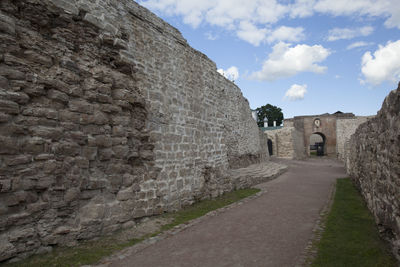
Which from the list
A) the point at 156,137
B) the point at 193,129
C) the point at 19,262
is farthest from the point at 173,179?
the point at 19,262

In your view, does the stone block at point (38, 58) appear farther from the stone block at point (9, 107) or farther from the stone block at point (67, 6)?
the stone block at point (67, 6)

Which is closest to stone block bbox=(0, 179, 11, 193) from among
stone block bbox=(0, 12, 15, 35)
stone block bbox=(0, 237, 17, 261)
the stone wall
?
the stone wall

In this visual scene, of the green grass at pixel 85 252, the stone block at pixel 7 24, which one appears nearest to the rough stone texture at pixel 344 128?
the green grass at pixel 85 252

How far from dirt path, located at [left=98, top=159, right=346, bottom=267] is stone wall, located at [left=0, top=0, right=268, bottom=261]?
118 centimetres

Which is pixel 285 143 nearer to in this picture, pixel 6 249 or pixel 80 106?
pixel 80 106

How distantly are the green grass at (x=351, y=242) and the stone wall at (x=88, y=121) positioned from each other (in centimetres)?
363

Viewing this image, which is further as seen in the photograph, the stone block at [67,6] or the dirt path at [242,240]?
the stone block at [67,6]

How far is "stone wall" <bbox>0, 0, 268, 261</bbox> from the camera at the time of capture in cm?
395

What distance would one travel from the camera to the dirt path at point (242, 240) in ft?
14.0

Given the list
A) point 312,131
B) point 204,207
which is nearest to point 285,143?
point 312,131

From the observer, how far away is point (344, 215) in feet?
22.7

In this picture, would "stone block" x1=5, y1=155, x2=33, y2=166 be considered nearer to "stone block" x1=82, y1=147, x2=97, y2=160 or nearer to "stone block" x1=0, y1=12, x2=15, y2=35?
"stone block" x1=82, y1=147, x2=97, y2=160

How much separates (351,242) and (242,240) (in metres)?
1.96

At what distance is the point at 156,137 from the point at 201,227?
2.34 meters
